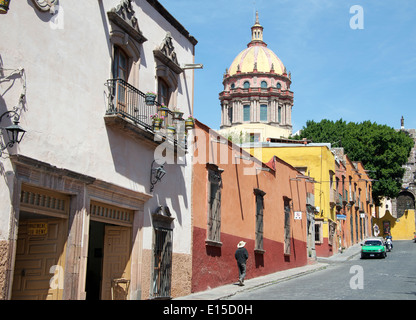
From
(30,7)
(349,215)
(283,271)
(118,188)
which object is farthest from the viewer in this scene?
(349,215)

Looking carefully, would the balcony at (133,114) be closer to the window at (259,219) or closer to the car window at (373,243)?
the window at (259,219)

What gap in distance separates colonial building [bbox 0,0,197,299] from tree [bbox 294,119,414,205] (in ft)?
146

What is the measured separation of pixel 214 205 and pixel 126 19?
722 cm

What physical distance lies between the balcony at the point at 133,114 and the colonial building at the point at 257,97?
59.9 metres

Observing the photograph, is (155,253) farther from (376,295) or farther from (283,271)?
(283,271)

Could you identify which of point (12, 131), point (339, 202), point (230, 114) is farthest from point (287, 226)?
point (230, 114)

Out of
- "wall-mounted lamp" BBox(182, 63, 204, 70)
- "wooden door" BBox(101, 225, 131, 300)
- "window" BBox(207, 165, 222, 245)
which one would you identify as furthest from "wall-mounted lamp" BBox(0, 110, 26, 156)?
"window" BBox(207, 165, 222, 245)

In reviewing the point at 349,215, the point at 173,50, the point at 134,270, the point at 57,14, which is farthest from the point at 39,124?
the point at 349,215

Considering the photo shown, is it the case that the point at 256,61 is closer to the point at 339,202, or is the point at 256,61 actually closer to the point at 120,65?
the point at 339,202

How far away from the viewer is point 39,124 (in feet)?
33.6

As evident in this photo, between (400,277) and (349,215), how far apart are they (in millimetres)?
27231

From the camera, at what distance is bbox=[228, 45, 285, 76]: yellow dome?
7638cm

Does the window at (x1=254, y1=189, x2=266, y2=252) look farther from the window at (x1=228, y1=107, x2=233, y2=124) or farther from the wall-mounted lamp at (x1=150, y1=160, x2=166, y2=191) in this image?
the window at (x1=228, y1=107, x2=233, y2=124)

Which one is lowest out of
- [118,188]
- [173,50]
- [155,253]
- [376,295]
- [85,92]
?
[376,295]
